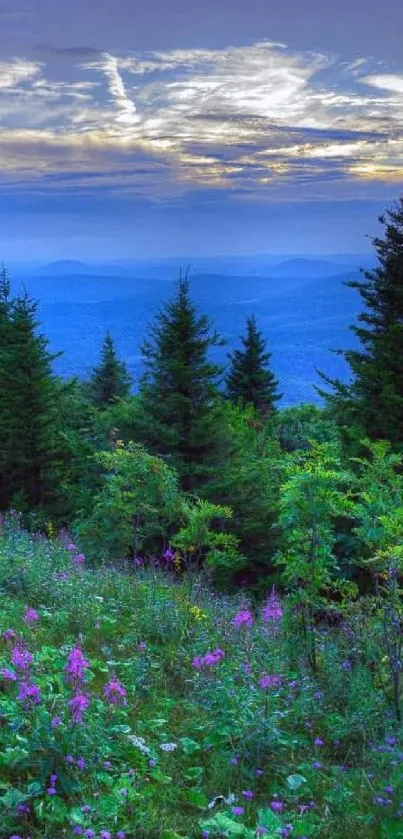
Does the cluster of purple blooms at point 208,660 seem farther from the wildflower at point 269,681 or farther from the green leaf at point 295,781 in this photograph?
the green leaf at point 295,781

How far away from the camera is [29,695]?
12.7 ft

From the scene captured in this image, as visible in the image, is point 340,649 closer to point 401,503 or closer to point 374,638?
point 374,638

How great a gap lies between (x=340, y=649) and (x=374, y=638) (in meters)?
0.39

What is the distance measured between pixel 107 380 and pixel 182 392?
18006mm

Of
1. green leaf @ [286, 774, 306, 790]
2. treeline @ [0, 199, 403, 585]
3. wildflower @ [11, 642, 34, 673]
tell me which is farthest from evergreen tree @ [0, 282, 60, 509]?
green leaf @ [286, 774, 306, 790]

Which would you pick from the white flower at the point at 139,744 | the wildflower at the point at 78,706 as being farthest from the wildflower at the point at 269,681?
the wildflower at the point at 78,706

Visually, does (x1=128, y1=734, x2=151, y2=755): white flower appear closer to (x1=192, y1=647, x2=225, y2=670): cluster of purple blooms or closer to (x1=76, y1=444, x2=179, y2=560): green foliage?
(x1=192, y1=647, x2=225, y2=670): cluster of purple blooms

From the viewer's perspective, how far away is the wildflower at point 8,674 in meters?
4.15

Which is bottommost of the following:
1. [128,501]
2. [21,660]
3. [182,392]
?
[21,660]

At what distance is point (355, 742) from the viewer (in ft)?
15.0

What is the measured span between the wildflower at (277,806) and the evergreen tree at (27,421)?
20.0m

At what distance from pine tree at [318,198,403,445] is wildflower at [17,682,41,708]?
45.6ft

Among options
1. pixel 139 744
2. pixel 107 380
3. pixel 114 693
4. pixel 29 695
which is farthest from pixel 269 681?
pixel 107 380

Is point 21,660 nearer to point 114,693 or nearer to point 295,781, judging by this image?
point 114,693
